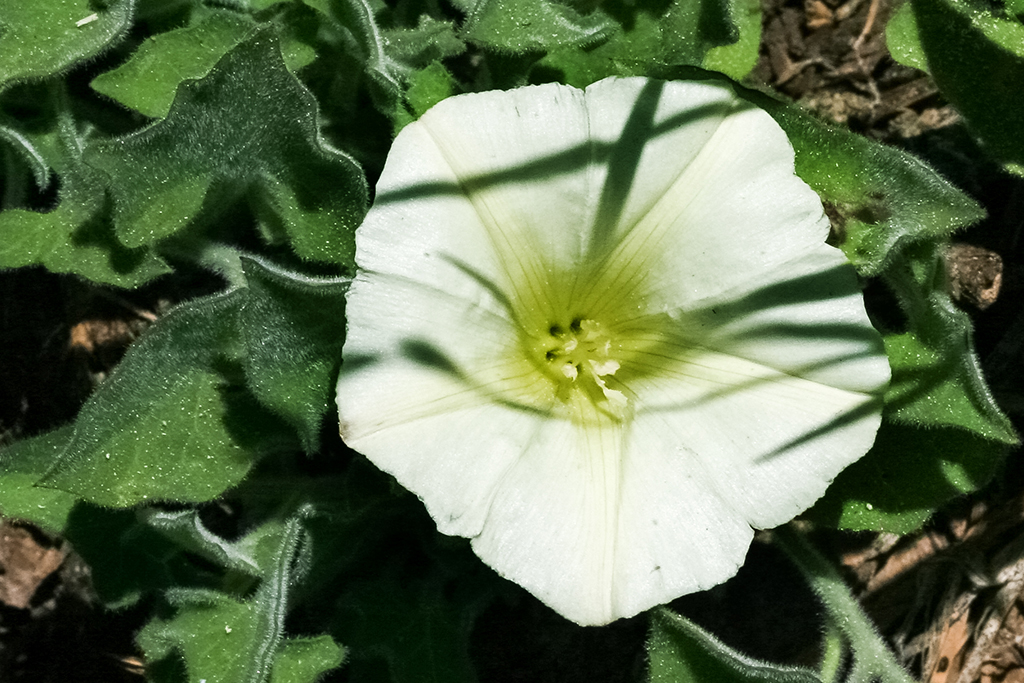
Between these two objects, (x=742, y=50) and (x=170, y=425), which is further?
(x=742, y=50)

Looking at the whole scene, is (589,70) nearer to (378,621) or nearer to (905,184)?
(905,184)

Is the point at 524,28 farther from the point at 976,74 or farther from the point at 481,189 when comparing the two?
the point at 976,74

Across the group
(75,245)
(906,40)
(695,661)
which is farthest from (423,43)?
(695,661)

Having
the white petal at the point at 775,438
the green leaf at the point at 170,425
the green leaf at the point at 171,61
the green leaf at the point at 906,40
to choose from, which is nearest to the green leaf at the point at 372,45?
the green leaf at the point at 171,61

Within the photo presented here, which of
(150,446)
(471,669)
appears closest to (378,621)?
(471,669)

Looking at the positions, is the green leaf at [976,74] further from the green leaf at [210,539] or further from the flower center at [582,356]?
the green leaf at [210,539]
